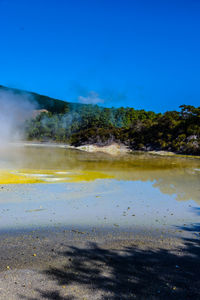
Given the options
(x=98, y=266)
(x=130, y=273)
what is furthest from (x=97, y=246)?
(x=130, y=273)

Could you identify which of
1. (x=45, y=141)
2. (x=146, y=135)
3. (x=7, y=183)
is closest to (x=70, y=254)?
(x=7, y=183)

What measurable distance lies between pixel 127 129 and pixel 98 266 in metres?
91.6

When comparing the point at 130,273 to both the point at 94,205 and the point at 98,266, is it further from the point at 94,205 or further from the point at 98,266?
the point at 94,205

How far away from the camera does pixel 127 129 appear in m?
96.0

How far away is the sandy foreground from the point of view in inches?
186

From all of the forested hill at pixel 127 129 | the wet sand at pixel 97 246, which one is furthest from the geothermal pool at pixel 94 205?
the forested hill at pixel 127 129

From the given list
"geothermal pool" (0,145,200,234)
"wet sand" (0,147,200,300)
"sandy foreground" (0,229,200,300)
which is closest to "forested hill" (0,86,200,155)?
"geothermal pool" (0,145,200,234)

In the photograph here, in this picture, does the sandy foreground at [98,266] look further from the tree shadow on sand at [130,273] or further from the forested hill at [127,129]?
the forested hill at [127,129]

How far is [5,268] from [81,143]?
91.3 metres

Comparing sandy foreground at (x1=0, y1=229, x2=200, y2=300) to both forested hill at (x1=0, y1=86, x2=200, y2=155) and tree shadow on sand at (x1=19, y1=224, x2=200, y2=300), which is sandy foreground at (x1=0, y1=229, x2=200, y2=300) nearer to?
tree shadow on sand at (x1=19, y1=224, x2=200, y2=300)

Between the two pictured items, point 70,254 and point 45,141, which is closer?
point 70,254

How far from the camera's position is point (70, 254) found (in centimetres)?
634

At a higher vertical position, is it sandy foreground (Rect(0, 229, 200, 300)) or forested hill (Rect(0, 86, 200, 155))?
forested hill (Rect(0, 86, 200, 155))

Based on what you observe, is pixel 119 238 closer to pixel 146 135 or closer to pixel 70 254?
pixel 70 254
